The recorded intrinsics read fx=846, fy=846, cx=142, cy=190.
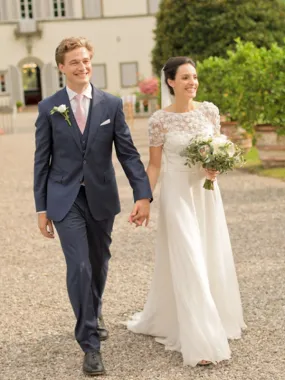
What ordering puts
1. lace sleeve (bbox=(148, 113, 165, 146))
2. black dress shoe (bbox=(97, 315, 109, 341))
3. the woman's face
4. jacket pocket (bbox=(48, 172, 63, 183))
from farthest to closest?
black dress shoe (bbox=(97, 315, 109, 341)) < lace sleeve (bbox=(148, 113, 165, 146)) < the woman's face < jacket pocket (bbox=(48, 172, 63, 183))

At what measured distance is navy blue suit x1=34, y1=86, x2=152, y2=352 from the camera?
4.16m

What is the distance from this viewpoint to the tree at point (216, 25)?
2416cm

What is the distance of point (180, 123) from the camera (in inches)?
180

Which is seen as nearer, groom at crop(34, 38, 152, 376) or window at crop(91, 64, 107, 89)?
groom at crop(34, 38, 152, 376)

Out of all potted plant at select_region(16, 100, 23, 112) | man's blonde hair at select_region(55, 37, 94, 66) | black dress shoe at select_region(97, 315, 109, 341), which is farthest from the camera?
potted plant at select_region(16, 100, 23, 112)

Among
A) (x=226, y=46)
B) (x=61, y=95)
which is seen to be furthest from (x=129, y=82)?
(x=61, y=95)

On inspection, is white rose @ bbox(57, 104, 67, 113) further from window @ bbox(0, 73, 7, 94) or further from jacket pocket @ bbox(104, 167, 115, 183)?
window @ bbox(0, 73, 7, 94)

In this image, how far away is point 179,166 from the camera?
4.57 m

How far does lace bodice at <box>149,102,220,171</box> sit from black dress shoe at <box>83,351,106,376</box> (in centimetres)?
110

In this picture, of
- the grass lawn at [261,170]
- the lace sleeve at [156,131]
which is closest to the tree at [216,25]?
the grass lawn at [261,170]

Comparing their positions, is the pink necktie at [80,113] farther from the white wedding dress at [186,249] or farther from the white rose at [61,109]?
the white wedding dress at [186,249]

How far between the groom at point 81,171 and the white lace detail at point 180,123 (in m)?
0.31

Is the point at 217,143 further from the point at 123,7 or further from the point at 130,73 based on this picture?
the point at 123,7

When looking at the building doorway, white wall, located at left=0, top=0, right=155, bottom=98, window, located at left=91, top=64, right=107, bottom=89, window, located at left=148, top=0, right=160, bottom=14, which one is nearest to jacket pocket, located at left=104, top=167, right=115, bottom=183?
white wall, located at left=0, top=0, right=155, bottom=98
